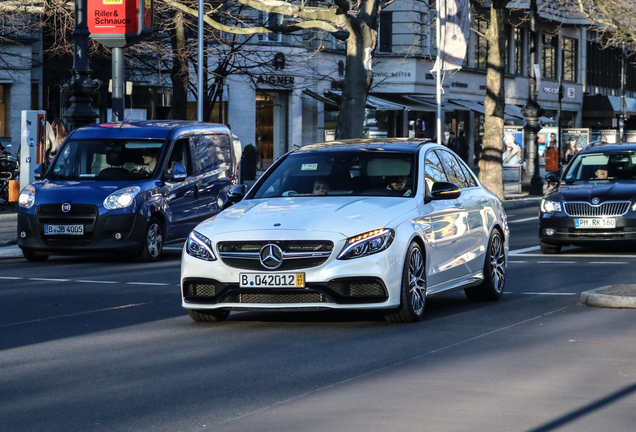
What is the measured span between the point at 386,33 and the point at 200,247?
143ft

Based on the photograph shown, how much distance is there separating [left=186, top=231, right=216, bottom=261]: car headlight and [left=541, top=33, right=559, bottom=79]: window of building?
198 feet

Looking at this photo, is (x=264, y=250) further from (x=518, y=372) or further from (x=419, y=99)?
(x=419, y=99)

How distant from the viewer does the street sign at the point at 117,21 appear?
22078mm

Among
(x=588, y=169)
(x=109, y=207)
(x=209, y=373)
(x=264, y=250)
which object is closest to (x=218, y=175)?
(x=109, y=207)

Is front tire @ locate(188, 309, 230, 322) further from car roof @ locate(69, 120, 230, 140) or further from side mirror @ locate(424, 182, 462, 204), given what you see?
car roof @ locate(69, 120, 230, 140)

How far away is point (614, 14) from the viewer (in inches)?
1623

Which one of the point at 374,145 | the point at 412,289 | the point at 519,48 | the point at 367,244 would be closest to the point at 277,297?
the point at 367,244

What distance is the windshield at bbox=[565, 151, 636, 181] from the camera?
18016mm

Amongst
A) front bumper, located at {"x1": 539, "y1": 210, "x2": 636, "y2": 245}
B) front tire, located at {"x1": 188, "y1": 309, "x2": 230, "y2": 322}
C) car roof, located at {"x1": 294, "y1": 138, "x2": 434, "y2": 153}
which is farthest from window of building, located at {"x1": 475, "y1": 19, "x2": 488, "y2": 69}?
front tire, located at {"x1": 188, "y1": 309, "x2": 230, "y2": 322}

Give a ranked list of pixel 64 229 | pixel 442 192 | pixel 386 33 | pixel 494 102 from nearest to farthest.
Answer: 1. pixel 442 192
2. pixel 64 229
3. pixel 494 102
4. pixel 386 33

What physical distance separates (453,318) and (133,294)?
366cm

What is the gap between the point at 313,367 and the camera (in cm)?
788

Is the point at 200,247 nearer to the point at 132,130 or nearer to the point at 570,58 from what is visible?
the point at 132,130

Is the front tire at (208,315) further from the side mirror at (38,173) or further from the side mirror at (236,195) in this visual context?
the side mirror at (38,173)
